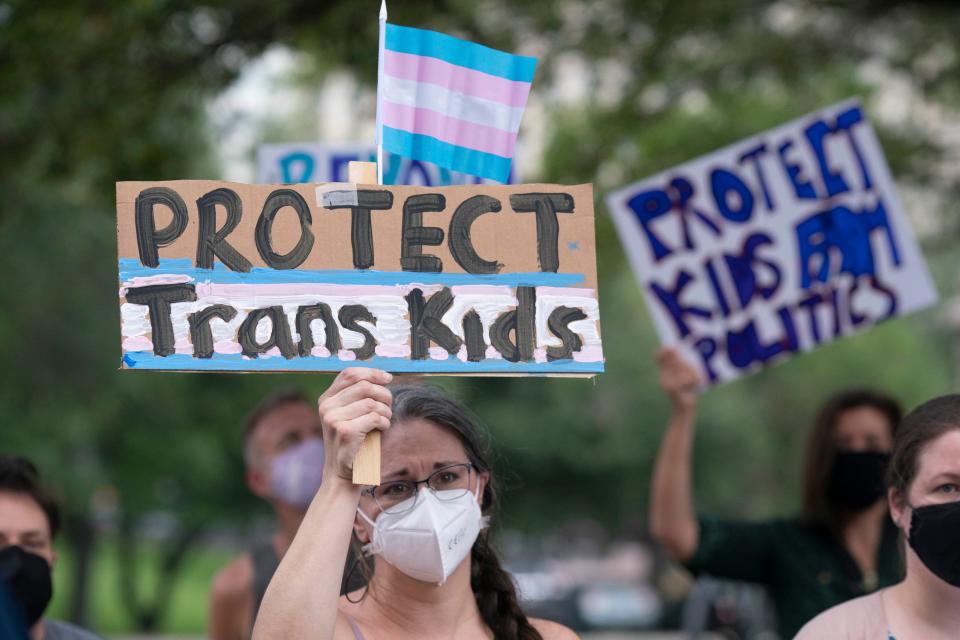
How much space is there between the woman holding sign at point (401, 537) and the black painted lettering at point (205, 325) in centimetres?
27

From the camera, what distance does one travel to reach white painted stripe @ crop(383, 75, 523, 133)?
10.6ft

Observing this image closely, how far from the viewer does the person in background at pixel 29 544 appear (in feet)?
11.5

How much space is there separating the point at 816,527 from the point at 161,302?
248 centimetres

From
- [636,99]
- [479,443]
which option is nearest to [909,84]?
[636,99]

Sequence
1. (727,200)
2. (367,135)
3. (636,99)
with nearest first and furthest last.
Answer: (727,200) < (636,99) < (367,135)

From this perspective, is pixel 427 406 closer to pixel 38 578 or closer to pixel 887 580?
pixel 38 578

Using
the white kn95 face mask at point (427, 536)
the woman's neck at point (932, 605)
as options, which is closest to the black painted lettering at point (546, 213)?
the white kn95 face mask at point (427, 536)

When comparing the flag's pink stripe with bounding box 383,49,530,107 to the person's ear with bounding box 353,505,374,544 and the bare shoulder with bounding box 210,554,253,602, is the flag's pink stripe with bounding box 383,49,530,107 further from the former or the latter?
the bare shoulder with bounding box 210,554,253,602

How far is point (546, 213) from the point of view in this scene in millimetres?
3133

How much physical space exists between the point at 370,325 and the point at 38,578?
4.02 feet

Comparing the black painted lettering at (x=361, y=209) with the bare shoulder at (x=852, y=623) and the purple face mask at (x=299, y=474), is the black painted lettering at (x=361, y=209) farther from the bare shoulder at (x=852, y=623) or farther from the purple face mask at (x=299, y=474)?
the purple face mask at (x=299, y=474)

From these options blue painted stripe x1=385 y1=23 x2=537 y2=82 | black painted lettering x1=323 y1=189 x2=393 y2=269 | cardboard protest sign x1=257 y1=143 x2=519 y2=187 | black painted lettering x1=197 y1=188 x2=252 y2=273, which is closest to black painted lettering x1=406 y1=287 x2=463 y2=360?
black painted lettering x1=323 y1=189 x2=393 y2=269

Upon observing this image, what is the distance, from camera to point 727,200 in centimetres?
545

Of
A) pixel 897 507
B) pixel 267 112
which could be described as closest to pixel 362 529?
pixel 897 507
